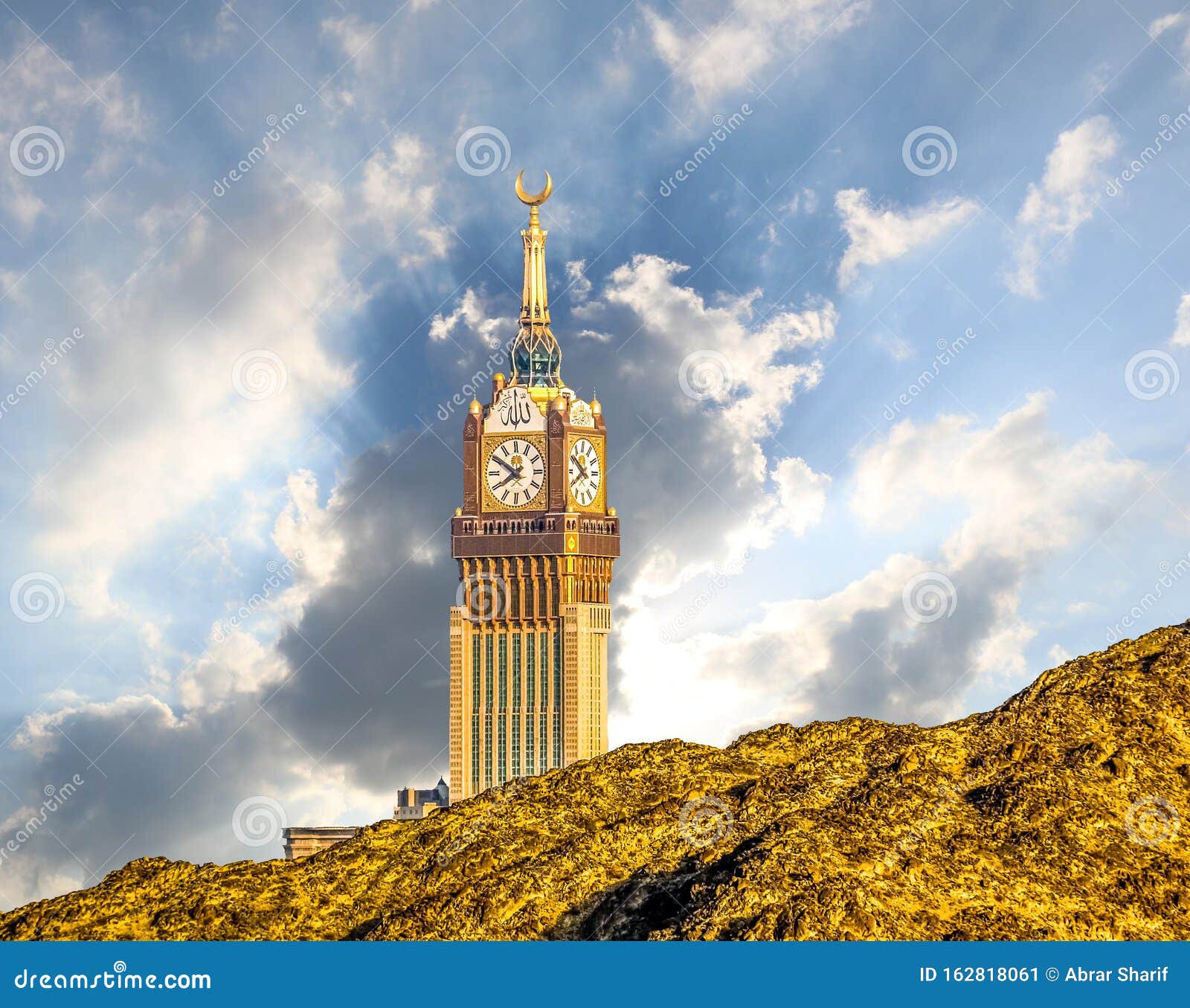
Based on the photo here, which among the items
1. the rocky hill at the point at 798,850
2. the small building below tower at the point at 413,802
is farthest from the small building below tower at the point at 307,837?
the rocky hill at the point at 798,850

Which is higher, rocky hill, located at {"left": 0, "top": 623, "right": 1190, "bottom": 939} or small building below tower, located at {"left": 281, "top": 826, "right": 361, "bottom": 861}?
small building below tower, located at {"left": 281, "top": 826, "right": 361, "bottom": 861}

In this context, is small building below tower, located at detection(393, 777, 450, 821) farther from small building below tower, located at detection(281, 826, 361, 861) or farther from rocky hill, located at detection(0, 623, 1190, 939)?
rocky hill, located at detection(0, 623, 1190, 939)

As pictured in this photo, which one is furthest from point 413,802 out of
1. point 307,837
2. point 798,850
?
point 798,850

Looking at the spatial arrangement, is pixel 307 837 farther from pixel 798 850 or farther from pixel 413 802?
pixel 798 850

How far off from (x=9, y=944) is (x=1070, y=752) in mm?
11539

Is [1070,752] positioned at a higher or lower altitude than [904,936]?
higher

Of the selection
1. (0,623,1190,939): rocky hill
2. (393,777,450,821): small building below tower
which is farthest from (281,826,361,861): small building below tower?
(0,623,1190,939): rocky hill

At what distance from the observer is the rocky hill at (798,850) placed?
22.0m

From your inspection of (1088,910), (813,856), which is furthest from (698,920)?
(1088,910)

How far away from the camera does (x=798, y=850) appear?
2252cm

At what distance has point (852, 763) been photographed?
83.6 feet

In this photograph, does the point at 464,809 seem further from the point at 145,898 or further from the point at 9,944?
the point at 9,944

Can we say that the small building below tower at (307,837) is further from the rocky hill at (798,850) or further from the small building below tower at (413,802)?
the rocky hill at (798,850)

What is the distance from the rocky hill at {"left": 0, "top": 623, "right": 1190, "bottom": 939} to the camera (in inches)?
865
